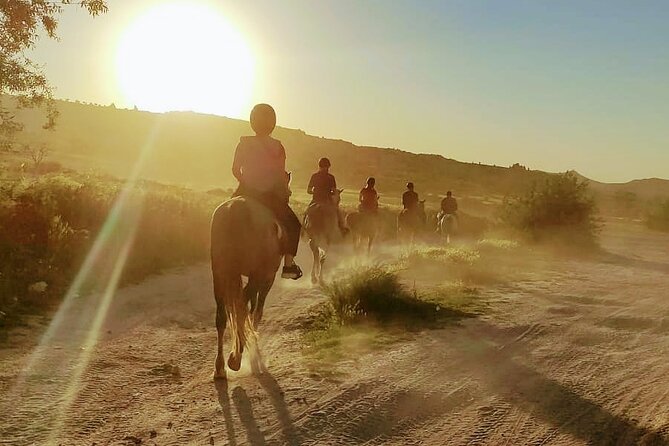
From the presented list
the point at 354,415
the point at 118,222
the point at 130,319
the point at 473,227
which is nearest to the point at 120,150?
the point at 473,227

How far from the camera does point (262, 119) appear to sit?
7457mm

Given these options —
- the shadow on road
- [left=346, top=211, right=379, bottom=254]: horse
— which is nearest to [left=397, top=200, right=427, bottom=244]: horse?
[left=346, top=211, right=379, bottom=254]: horse

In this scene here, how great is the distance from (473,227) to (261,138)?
29.2 m

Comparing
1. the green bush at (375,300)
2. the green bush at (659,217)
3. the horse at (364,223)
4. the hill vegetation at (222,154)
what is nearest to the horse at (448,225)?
the horse at (364,223)

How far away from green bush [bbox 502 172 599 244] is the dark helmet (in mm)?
19490

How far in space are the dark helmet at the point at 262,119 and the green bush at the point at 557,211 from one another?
767 inches

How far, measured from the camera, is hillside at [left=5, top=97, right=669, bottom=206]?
241ft

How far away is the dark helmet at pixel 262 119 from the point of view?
A: 7.45 meters

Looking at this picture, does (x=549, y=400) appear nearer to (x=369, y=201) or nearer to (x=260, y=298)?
(x=260, y=298)

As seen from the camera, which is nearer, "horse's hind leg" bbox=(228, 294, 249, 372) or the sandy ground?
the sandy ground

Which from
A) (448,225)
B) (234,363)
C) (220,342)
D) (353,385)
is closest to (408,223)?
(448,225)

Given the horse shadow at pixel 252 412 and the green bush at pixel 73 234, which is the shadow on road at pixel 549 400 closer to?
the horse shadow at pixel 252 412

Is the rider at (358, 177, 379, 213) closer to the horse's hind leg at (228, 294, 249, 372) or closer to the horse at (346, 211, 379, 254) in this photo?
the horse at (346, 211, 379, 254)

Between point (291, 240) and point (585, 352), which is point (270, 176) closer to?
point (291, 240)
